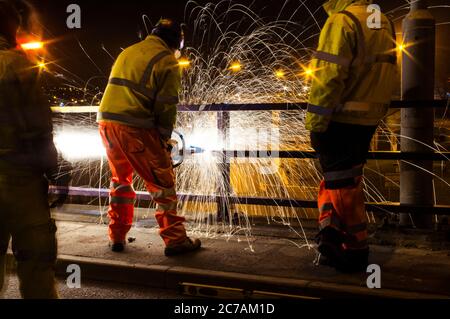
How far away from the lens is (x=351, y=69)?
4.29 m

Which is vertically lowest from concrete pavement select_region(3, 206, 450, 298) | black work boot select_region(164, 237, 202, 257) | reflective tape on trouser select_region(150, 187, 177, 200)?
concrete pavement select_region(3, 206, 450, 298)

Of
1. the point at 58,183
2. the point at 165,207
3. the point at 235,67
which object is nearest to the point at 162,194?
the point at 165,207

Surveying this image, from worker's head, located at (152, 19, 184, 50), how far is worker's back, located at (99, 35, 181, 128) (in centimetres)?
20

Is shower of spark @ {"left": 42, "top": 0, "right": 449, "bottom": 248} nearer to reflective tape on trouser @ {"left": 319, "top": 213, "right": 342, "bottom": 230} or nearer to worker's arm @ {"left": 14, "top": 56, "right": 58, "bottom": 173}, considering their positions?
reflective tape on trouser @ {"left": 319, "top": 213, "right": 342, "bottom": 230}

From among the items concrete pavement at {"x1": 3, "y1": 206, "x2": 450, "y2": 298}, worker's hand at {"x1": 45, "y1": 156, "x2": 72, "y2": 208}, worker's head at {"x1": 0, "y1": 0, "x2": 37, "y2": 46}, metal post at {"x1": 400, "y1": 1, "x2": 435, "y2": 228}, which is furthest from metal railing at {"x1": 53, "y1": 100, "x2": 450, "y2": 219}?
worker's head at {"x1": 0, "y1": 0, "x2": 37, "y2": 46}

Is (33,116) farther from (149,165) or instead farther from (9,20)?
(149,165)

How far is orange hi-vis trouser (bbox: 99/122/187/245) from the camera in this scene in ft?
16.3

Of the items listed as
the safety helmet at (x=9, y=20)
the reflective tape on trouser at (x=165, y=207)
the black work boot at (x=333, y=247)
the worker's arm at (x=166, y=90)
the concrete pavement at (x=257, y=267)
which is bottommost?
the concrete pavement at (x=257, y=267)

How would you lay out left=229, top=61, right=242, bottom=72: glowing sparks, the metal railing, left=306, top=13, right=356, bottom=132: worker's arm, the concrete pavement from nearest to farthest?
1. the concrete pavement
2. left=306, top=13, right=356, bottom=132: worker's arm
3. the metal railing
4. left=229, top=61, right=242, bottom=72: glowing sparks

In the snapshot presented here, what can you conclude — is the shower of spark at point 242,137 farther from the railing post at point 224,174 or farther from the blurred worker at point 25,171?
the blurred worker at point 25,171

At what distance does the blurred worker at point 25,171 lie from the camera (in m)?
3.12

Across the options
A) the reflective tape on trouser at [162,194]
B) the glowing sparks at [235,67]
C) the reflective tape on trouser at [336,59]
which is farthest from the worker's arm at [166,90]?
the glowing sparks at [235,67]

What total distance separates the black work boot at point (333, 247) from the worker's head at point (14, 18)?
8.65ft
